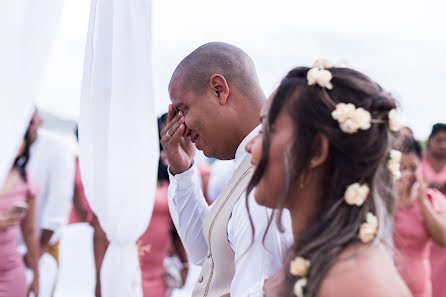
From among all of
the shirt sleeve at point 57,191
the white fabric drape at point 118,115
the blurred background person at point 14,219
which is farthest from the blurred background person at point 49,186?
the white fabric drape at point 118,115

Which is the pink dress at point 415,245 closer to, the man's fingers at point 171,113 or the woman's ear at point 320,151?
the man's fingers at point 171,113

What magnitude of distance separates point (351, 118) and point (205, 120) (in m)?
0.87

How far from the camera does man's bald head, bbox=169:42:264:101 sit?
2084 mm

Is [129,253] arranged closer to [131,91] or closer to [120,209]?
[120,209]

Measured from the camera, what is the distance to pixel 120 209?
248 centimetres

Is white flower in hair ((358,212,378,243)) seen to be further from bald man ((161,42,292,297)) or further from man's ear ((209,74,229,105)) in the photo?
man's ear ((209,74,229,105))

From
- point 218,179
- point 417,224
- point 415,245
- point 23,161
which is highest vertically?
point 23,161

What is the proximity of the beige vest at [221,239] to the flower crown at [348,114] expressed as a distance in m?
0.61

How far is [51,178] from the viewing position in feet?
14.2

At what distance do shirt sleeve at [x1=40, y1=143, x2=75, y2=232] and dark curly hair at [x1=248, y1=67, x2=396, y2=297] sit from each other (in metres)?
3.23

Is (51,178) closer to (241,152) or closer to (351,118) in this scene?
(241,152)

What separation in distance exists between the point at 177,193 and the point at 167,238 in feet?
5.72

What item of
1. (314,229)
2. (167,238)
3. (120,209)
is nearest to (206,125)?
(120,209)

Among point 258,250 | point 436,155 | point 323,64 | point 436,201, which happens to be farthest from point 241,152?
point 436,155
